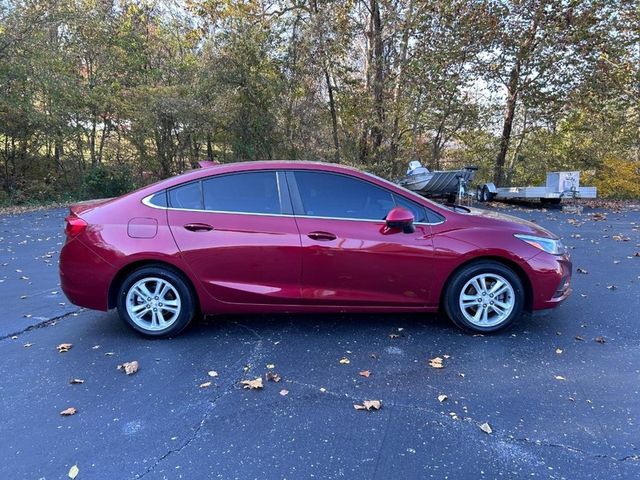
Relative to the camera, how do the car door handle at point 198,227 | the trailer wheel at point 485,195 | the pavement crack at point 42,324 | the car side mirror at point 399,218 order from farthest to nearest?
1. the trailer wheel at point 485,195
2. the pavement crack at point 42,324
3. the car door handle at point 198,227
4. the car side mirror at point 399,218

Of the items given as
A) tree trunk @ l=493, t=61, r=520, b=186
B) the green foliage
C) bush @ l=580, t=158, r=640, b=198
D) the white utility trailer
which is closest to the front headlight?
the white utility trailer

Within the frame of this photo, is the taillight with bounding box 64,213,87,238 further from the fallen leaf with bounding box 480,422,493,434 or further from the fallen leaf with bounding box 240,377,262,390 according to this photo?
the fallen leaf with bounding box 480,422,493,434

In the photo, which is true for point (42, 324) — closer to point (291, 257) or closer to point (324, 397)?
point (291, 257)

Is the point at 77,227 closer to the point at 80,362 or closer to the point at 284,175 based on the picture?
the point at 80,362

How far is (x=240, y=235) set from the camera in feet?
12.4

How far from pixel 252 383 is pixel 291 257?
3.57ft

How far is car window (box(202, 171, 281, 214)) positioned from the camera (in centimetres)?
388

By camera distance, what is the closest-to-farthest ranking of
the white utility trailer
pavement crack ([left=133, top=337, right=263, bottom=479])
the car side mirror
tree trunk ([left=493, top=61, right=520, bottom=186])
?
pavement crack ([left=133, top=337, right=263, bottom=479]) < the car side mirror < the white utility trailer < tree trunk ([left=493, top=61, right=520, bottom=186])

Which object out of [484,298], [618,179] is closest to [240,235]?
[484,298]

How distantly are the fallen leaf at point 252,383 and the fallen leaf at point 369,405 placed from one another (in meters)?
0.69

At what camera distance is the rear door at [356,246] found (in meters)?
3.77

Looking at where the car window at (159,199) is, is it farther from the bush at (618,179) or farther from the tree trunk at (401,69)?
the bush at (618,179)

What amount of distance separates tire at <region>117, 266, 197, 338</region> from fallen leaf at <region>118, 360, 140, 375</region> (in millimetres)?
463

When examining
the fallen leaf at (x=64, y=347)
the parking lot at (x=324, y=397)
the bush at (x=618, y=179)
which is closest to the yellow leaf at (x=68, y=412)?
the parking lot at (x=324, y=397)
